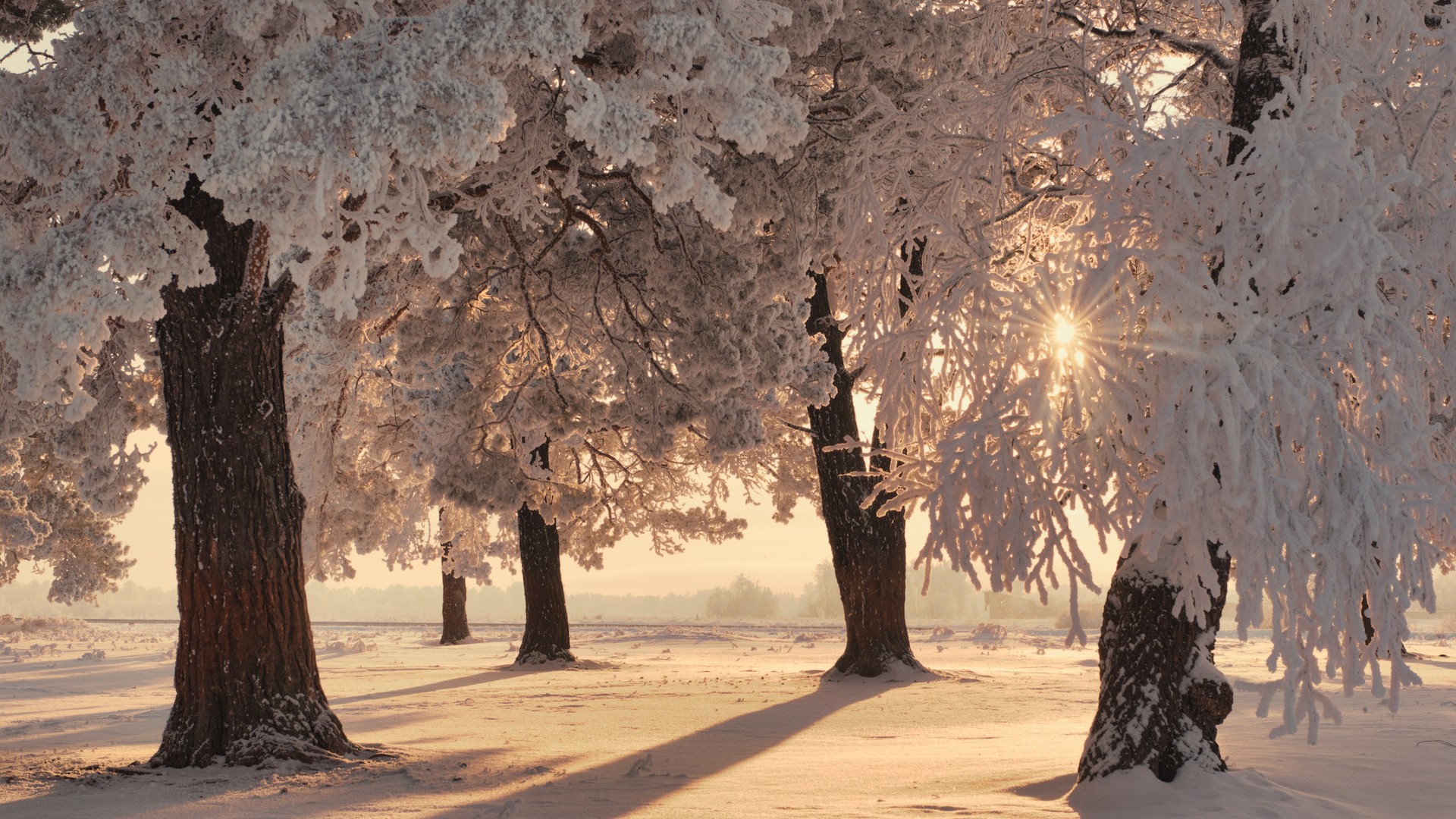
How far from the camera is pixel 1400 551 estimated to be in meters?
5.32

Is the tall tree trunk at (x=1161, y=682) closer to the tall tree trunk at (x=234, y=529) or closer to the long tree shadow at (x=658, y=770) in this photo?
the long tree shadow at (x=658, y=770)

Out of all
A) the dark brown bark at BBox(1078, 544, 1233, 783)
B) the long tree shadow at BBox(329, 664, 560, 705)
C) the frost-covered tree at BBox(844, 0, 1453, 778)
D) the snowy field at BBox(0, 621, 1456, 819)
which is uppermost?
the frost-covered tree at BBox(844, 0, 1453, 778)

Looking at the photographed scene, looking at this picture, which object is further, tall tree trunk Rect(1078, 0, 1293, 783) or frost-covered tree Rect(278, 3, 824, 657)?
frost-covered tree Rect(278, 3, 824, 657)

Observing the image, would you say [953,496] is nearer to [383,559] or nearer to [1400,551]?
[1400,551]

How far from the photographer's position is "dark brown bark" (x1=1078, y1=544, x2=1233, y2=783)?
6.96 metres

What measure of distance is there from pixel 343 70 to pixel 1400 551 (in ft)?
19.2

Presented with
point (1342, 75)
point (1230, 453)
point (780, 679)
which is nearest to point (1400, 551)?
point (1230, 453)

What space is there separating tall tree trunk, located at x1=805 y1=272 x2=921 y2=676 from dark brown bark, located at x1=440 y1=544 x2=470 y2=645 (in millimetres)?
16408

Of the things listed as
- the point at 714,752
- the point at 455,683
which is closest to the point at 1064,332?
the point at 714,752

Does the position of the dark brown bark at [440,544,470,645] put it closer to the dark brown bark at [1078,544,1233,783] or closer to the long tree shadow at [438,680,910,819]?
the long tree shadow at [438,680,910,819]

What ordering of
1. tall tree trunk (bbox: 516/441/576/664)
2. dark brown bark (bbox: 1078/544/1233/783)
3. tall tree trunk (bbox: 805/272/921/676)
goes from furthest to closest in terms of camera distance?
tall tree trunk (bbox: 516/441/576/664)
tall tree trunk (bbox: 805/272/921/676)
dark brown bark (bbox: 1078/544/1233/783)

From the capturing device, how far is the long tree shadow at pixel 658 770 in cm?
682

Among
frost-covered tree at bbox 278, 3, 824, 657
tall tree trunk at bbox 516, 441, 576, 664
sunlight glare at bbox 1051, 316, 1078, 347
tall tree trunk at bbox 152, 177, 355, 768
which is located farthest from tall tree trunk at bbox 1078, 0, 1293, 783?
tall tree trunk at bbox 516, 441, 576, 664

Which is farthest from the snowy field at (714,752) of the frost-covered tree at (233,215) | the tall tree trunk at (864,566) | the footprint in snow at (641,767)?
the frost-covered tree at (233,215)
